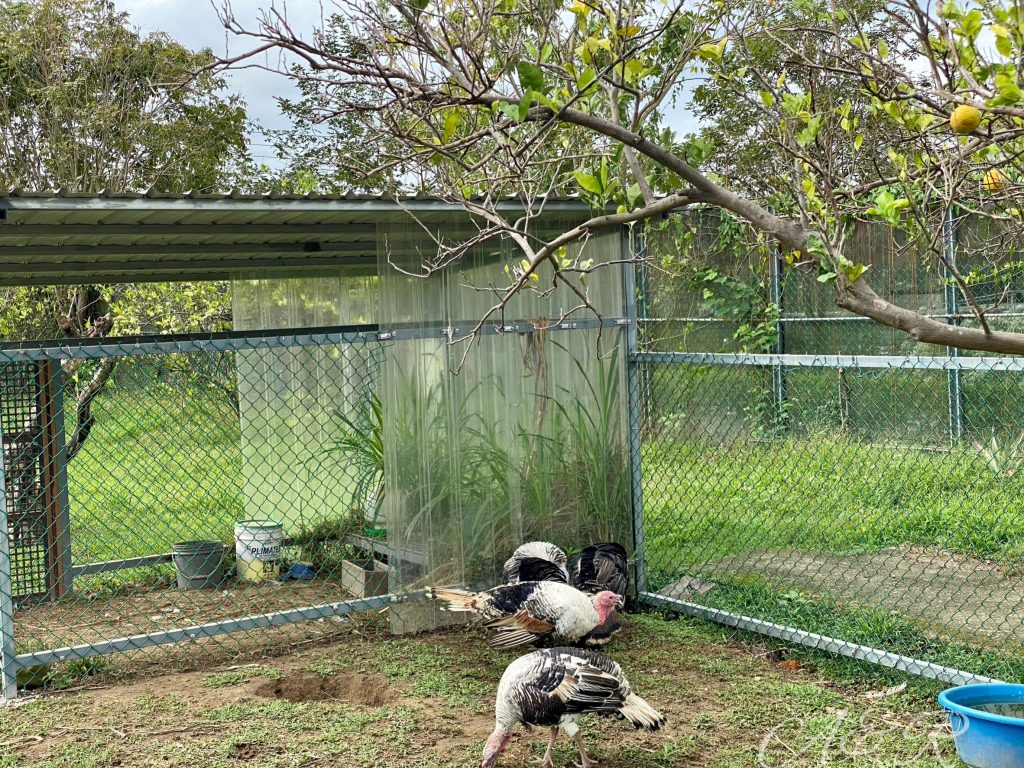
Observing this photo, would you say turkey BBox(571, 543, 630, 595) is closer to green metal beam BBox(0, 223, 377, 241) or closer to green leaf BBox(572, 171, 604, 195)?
green metal beam BBox(0, 223, 377, 241)

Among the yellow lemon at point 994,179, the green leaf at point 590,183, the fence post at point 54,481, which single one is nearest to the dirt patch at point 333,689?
the fence post at point 54,481

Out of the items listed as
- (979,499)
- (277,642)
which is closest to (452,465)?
(277,642)

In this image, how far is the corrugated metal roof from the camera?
4500 mm

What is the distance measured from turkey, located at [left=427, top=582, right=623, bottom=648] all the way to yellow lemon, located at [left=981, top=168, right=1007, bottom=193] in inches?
101

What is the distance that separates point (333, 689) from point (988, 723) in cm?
293

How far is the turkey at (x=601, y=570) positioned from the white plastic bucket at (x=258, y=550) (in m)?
2.32

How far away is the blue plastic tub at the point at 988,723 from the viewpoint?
3.46 m

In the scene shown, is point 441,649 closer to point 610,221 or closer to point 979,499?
point 610,221

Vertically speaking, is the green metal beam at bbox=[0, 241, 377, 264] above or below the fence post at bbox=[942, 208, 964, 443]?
above

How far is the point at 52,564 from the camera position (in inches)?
244

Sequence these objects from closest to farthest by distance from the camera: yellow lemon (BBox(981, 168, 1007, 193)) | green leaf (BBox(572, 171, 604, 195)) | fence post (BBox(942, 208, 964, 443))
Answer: green leaf (BBox(572, 171, 604, 195)) < yellow lemon (BBox(981, 168, 1007, 193)) < fence post (BBox(942, 208, 964, 443))

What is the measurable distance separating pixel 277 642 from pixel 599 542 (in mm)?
1961

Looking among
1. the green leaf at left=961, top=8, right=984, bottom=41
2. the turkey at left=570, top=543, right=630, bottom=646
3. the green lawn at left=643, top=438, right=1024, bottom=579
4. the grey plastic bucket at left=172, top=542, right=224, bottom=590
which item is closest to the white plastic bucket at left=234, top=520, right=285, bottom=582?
the grey plastic bucket at left=172, top=542, right=224, bottom=590

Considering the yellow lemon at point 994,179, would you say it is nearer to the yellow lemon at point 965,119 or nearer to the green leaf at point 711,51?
the green leaf at point 711,51
